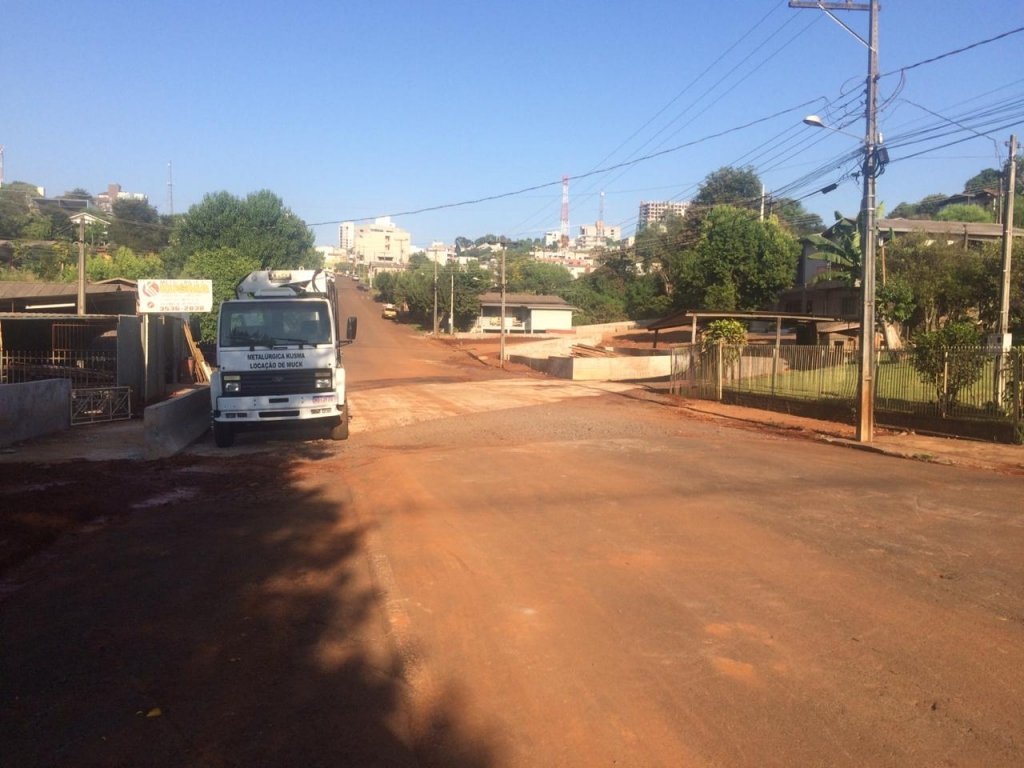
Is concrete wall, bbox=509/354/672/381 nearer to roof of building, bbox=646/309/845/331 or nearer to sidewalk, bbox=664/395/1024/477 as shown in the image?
roof of building, bbox=646/309/845/331

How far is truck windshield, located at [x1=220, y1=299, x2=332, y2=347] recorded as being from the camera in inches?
617

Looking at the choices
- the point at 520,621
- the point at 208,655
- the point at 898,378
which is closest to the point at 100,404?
the point at 208,655

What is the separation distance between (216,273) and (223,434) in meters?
28.0

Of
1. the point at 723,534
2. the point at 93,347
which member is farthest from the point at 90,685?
the point at 93,347

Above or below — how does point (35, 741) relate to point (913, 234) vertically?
below

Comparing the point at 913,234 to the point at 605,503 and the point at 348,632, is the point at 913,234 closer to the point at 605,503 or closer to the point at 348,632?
the point at 605,503

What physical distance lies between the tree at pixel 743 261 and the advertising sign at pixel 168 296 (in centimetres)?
3666

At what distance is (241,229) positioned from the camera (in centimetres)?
6494

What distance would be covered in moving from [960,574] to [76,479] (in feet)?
37.5

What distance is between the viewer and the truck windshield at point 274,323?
1566 cm

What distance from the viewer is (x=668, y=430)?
19.4 meters

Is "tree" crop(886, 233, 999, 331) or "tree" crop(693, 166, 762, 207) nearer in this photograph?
"tree" crop(886, 233, 999, 331)

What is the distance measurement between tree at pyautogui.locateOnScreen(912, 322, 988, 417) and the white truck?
469 inches

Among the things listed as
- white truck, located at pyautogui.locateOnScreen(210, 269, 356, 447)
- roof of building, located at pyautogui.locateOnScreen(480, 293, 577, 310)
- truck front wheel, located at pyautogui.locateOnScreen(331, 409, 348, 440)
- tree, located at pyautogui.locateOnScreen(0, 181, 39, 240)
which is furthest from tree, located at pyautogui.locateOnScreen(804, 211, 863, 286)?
tree, located at pyautogui.locateOnScreen(0, 181, 39, 240)
